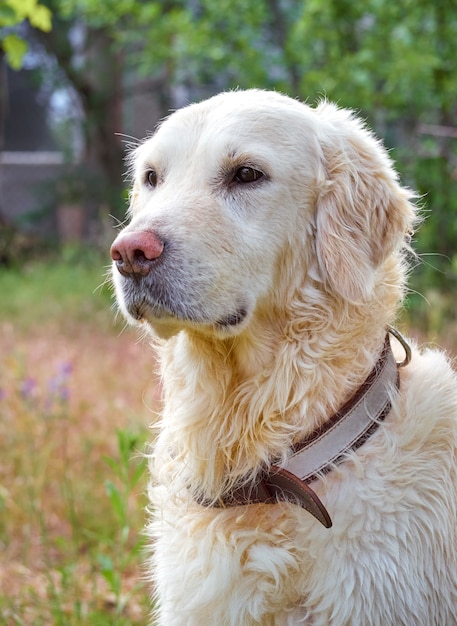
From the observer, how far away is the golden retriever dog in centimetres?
182

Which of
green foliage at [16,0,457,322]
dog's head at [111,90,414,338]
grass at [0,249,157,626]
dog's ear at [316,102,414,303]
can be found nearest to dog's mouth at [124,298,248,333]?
dog's head at [111,90,414,338]

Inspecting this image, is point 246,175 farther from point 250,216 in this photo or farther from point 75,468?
point 75,468

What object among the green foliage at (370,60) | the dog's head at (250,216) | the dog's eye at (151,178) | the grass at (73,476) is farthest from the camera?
the green foliage at (370,60)

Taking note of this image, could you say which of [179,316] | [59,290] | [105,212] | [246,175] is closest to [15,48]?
[246,175]

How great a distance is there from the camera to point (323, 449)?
1.91 m

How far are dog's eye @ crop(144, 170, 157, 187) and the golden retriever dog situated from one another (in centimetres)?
2

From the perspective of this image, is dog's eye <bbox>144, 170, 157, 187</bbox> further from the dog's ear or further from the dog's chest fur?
the dog's chest fur

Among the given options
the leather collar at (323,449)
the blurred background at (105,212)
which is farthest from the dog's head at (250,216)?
the blurred background at (105,212)

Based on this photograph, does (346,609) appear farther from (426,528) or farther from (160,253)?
(160,253)

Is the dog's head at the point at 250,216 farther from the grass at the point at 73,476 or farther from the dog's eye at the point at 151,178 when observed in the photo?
the grass at the point at 73,476

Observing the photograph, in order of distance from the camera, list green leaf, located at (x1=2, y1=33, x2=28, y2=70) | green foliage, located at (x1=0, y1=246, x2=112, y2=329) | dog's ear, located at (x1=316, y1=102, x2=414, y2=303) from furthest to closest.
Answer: green foliage, located at (x1=0, y1=246, x2=112, y2=329)
green leaf, located at (x1=2, y1=33, x2=28, y2=70)
dog's ear, located at (x1=316, y1=102, x2=414, y2=303)

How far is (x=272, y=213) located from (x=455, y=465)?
78cm

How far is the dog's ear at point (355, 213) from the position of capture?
1.99 metres

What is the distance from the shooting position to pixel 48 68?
11922 millimetres
